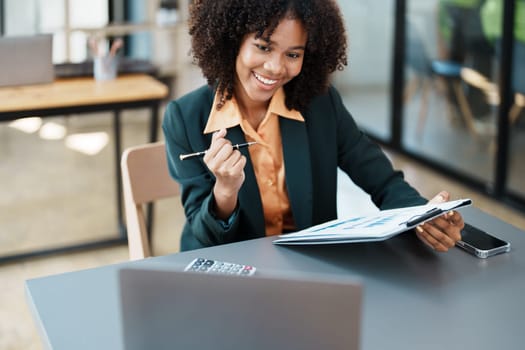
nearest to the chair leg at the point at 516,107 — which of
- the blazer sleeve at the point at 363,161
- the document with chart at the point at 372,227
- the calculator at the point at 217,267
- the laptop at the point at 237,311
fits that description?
the blazer sleeve at the point at 363,161

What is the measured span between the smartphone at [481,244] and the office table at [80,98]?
1.81 m

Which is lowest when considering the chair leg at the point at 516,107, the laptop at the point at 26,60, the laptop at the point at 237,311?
the chair leg at the point at 516,107

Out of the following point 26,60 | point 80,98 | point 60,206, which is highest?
point 26,60

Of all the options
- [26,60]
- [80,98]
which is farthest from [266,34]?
[26,60]

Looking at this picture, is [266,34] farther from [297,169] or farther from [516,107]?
[516,107]

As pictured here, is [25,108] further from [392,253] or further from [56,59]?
[56,59]

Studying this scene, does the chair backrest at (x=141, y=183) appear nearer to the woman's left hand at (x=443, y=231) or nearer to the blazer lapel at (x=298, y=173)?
the blazer lapel at (x=298, y=173)

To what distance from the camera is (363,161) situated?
6.21ft

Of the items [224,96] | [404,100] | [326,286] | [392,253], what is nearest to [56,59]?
[404,100]

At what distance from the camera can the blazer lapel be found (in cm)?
181

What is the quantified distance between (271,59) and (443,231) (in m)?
0.49

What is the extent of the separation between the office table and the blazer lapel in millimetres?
1402

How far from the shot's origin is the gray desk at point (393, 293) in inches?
47.9

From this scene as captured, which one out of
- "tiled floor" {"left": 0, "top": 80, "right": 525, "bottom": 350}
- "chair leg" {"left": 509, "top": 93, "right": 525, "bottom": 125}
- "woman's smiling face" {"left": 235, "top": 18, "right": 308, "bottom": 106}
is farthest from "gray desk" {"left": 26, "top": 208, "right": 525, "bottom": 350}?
"chair leg" {"left": 509, "top": 93, "right": 525, "bottom": 125}
